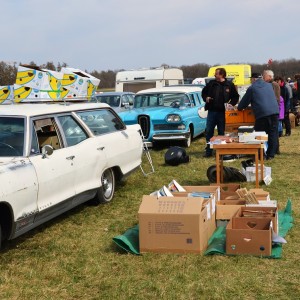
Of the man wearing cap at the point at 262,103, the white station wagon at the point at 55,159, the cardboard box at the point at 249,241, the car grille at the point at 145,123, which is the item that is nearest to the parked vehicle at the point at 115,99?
the car grille at the point at 145,123

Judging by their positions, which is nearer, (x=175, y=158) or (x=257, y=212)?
(x=257, y=212)

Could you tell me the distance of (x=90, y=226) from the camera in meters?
5.70

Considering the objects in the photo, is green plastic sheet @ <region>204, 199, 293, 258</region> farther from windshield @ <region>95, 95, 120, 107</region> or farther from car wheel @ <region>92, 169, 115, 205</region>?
windshield @ <region>95, 95, 120, 107</region>

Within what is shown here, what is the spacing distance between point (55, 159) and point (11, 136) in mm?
536

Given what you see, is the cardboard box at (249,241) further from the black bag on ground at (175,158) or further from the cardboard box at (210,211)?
the black bag on ground at (175,158)

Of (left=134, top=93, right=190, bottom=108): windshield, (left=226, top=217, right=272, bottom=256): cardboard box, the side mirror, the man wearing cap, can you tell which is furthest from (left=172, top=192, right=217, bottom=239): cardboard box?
(left=134, top=93, right=190, bottom=108): windshield

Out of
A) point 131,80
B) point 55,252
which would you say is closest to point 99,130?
point 55,252

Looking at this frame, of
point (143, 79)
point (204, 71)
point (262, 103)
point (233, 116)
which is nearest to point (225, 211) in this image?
point (262, 103)

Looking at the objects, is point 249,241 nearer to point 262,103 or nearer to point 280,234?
point 280,234

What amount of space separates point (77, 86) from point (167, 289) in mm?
4058

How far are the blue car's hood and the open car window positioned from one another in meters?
4.54

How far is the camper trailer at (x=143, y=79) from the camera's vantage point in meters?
21.4

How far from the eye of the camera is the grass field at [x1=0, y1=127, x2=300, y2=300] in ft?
12.5

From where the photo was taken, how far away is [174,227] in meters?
4.54
